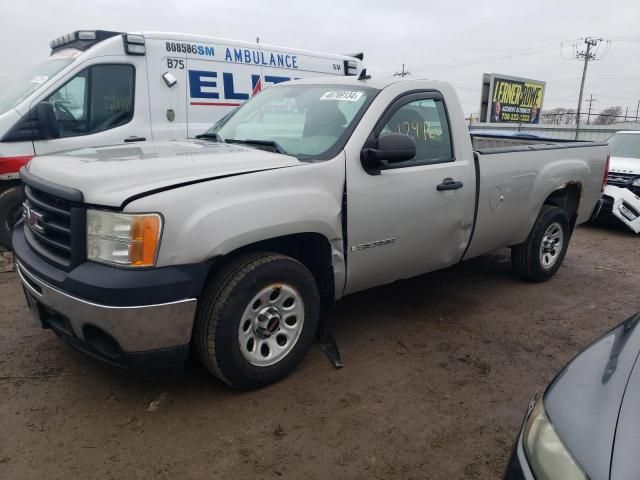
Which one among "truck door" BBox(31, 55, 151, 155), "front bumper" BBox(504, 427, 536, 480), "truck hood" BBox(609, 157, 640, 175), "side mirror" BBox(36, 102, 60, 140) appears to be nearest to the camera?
"front bumper" BBox(504, 427, 536, 480)

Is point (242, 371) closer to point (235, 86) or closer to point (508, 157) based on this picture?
point (508, 157)

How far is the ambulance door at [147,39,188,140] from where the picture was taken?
642 cm

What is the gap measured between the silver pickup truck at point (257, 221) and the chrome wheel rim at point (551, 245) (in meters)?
0.89

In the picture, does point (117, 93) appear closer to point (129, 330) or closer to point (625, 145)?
point (129, 330)

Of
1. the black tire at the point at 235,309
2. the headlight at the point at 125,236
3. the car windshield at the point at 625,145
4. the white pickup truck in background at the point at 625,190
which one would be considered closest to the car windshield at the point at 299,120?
the black tire at the point at 235,309

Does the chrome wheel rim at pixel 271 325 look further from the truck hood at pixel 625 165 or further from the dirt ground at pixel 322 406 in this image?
the truck hood at pixel 625 165

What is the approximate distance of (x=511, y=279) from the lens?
5.42 m

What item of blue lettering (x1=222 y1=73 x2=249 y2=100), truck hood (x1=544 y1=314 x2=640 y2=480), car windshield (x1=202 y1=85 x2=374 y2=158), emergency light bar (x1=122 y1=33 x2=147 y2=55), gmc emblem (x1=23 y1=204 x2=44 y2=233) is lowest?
truck hood (x1=544 y1=314 x2=640 y2=480)

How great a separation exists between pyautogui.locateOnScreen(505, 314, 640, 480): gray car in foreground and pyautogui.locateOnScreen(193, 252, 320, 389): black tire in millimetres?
1552

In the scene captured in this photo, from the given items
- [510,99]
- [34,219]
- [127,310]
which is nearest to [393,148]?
[127,310]

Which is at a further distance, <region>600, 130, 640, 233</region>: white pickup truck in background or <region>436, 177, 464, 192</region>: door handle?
<region>600, 130, 640, 233</region>: white pickup truck in background

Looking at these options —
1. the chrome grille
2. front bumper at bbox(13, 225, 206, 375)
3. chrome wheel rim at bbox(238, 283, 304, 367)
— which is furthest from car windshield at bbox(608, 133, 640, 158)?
the chrome grille

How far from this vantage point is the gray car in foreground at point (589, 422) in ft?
4.51

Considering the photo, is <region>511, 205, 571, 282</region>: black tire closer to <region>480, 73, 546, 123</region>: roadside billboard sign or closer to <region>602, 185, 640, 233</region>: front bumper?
<region>602, 185, 640, 233</region>: front bumper
